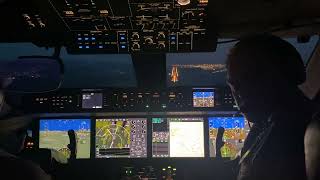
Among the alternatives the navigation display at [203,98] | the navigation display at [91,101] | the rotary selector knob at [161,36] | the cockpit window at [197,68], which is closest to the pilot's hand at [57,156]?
the navigation display at [91,101]

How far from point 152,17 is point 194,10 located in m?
0.24

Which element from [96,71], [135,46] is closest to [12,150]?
[135,46]

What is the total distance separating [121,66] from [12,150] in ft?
7.76

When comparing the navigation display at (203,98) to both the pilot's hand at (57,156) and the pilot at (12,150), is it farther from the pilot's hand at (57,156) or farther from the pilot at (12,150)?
the pilot at (12,150)

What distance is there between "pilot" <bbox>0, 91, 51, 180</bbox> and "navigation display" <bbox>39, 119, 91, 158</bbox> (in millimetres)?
1247

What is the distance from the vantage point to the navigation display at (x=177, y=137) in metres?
3.36

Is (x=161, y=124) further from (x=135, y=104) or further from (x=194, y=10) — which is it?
(x=194, y=10)

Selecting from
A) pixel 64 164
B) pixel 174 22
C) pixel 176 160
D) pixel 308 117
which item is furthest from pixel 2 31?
pixel 308 117

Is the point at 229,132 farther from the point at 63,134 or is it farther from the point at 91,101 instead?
the point at 63,134

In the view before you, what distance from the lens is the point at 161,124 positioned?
3.41 m

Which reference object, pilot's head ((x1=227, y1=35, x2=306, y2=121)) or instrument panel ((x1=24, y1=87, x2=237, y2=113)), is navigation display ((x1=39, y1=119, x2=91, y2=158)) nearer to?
instrument panel ((x1=24, y1=87, x2=237, y2=113))

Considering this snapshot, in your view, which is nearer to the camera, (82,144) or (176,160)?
(176,160)

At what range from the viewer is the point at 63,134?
348 cm

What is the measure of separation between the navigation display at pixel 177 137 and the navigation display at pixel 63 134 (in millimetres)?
483
